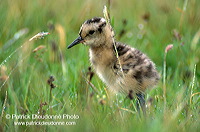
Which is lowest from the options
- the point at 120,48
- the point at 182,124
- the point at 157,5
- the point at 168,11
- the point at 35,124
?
the point at 182,124

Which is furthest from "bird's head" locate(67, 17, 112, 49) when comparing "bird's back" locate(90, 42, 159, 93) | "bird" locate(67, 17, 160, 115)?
"bird's back" locate(90, 42, 159, 93)

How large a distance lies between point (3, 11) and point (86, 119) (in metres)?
3.05

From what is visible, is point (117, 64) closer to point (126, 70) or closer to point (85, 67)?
point (126, 70)

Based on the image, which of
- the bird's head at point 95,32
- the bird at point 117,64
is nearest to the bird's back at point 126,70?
the bird at point 117,64

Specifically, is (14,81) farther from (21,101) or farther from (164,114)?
(164,114)

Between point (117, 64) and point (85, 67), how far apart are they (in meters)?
1.21

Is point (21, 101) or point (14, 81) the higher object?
point (14, 81)

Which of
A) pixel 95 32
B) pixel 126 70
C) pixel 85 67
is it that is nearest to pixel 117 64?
pixel 126 70

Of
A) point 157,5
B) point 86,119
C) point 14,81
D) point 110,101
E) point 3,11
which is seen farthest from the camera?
point 157,5

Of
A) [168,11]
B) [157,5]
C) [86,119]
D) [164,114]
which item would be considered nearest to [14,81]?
[86,119]

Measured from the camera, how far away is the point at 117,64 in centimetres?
328

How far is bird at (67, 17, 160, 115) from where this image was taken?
3.26 meters

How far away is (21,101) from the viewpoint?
362 cm

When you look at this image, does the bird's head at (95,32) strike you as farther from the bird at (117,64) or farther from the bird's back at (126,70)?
the bird's back at (126,70)
